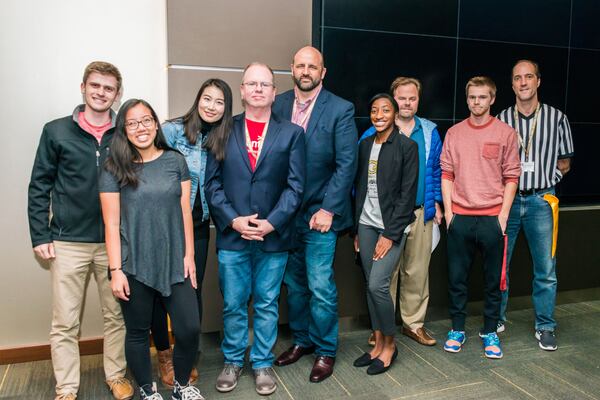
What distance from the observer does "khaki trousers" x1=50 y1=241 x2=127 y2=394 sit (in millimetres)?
2578

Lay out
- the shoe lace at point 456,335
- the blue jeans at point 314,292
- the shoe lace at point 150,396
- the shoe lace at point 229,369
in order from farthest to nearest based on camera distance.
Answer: the shoe lace at point 456,335, the blue jeans at point 314,292, the shoe lace at point 229,369, the shoe lace at point 150,396

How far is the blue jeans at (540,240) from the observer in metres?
3.38

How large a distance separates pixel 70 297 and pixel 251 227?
0.95 m

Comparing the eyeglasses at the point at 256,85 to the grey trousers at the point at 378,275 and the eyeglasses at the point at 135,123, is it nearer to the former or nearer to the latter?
the eyeglasses at the point at 135,123

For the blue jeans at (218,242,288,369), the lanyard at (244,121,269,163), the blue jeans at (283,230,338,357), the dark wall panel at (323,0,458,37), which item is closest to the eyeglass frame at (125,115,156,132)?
the lanyard at (244,121,269,163)

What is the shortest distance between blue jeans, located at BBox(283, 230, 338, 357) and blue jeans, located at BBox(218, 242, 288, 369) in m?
0.20

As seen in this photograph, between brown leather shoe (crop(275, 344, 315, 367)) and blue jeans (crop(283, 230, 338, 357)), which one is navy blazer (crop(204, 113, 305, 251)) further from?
brown leather shoe (crop(275, 344, 315, 367))

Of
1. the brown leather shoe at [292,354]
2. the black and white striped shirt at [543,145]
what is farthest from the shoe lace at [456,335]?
the black and white striped shirt at [543,145]

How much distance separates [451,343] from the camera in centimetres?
330

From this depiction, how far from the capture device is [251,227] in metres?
2.62

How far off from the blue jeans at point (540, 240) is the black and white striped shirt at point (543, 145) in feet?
0.29

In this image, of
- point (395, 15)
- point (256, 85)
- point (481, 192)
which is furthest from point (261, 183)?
point (395, 15)

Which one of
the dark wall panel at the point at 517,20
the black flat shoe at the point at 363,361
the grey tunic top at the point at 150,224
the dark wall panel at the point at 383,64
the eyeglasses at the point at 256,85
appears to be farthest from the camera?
the dark wall panel at the point at 517,20

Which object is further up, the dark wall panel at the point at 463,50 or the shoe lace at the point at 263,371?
the dark wall panel at the point at 463,50
